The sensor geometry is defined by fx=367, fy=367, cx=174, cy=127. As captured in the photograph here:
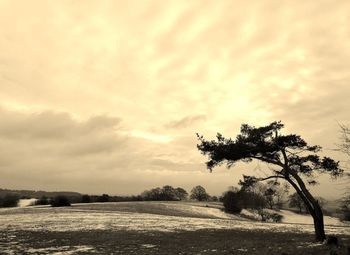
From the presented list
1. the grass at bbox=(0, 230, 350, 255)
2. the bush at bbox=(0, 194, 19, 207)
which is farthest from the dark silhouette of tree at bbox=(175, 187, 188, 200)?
the grass at bbox=(0, 230, 350, 255)

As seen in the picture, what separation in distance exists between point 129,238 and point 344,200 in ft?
47.6

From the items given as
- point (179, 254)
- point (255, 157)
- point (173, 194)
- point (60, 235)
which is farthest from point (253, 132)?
point (173, 194)

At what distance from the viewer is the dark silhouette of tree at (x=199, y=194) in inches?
6344

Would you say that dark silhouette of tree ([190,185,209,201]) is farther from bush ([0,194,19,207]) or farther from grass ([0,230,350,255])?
grass ([0,230,350,255])

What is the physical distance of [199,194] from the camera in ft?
533

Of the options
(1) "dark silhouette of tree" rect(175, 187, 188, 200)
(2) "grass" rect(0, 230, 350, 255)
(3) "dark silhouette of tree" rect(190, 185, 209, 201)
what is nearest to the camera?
(2) "grass" rect(0, 230, 350, 255)

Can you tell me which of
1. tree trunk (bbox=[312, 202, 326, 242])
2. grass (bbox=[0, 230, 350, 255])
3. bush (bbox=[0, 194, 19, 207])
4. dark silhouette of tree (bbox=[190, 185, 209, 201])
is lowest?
grass (bbox=[0, 230, 350, 255])

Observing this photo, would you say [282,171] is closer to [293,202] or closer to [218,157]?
[218,157]

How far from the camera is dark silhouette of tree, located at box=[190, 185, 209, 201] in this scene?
161125mm

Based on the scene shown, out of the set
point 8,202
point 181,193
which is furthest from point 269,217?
point 181,193

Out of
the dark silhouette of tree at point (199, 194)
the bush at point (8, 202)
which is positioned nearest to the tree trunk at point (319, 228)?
the bush at point (8, 202)

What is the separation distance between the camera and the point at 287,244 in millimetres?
23578

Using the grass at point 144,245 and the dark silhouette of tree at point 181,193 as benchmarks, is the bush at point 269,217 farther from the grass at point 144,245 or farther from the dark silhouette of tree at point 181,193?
the dark silhouette of tree at point 181,193

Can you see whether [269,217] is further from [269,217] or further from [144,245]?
[144,245]
